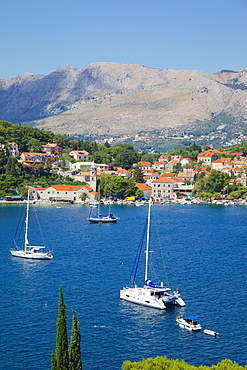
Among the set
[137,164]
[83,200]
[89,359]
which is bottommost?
[89,359]

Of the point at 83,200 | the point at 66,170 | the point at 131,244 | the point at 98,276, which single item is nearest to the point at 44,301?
the point at 98,276

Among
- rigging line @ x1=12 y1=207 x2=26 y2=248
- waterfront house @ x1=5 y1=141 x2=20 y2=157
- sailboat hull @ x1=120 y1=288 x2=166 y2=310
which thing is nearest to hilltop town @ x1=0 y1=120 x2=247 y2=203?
waterfront house @ x1=5 y1=141 x2=20 y2=157

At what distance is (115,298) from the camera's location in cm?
2825

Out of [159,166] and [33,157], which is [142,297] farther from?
[159,166]

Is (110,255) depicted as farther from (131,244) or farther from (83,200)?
(83,200)

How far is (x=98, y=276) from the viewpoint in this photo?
107 ft

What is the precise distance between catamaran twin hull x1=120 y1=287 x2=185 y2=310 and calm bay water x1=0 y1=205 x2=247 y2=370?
1.22 ft

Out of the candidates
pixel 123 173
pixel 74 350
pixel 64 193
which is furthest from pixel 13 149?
pixel 74 350

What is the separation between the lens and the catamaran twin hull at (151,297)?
26.9m

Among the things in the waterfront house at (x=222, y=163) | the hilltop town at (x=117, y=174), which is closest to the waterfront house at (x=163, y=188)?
the hilltop town at (x=117, y=174)

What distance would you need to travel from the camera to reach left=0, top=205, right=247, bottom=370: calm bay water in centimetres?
2205

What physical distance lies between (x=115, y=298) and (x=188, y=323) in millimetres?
5129

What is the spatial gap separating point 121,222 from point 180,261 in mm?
21087

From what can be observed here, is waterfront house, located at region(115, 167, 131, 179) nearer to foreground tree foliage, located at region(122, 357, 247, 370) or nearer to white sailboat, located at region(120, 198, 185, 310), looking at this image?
white sailboat, located at region(120, 198, 185, 310)
